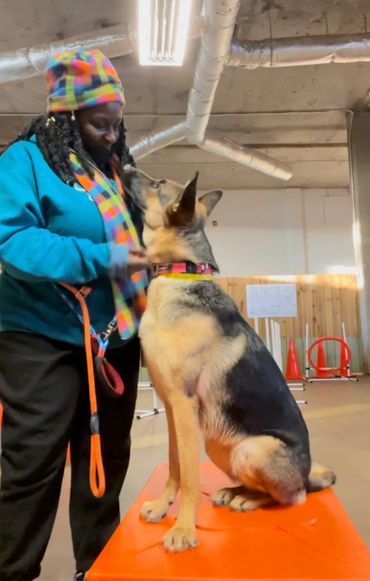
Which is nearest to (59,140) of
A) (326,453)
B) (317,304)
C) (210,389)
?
(210,389)

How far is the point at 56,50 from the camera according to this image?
16.1 feet

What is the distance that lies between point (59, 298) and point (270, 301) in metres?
6.83

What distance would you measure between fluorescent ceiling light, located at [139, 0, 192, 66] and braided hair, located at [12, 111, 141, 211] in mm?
2708

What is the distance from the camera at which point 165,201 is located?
178 cm

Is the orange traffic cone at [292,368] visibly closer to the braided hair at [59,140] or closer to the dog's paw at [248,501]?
the dog's paw at [248,501]

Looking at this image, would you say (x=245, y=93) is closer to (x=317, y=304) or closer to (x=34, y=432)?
(x=317, y=304)

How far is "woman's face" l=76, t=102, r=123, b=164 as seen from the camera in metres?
1.59

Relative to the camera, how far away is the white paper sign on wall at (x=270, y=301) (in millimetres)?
7973

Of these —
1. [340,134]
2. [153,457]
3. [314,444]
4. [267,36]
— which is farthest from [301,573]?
[340,134]

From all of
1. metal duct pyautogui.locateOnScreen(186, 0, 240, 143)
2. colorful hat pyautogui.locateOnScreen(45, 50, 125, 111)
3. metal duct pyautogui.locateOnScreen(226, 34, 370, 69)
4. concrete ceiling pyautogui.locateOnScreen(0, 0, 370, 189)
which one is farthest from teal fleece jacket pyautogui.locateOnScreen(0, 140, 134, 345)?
metal duct pyautogui.locateOnScreen(226, 34, 370, 69)

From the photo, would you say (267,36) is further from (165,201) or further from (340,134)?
(165,201)

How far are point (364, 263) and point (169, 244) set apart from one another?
7.42m

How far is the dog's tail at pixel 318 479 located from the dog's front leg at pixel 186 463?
1.69 ft

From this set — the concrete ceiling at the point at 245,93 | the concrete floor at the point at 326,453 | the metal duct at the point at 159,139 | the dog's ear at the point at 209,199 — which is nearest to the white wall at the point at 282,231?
the concrete ceiling at the point at 245,93
